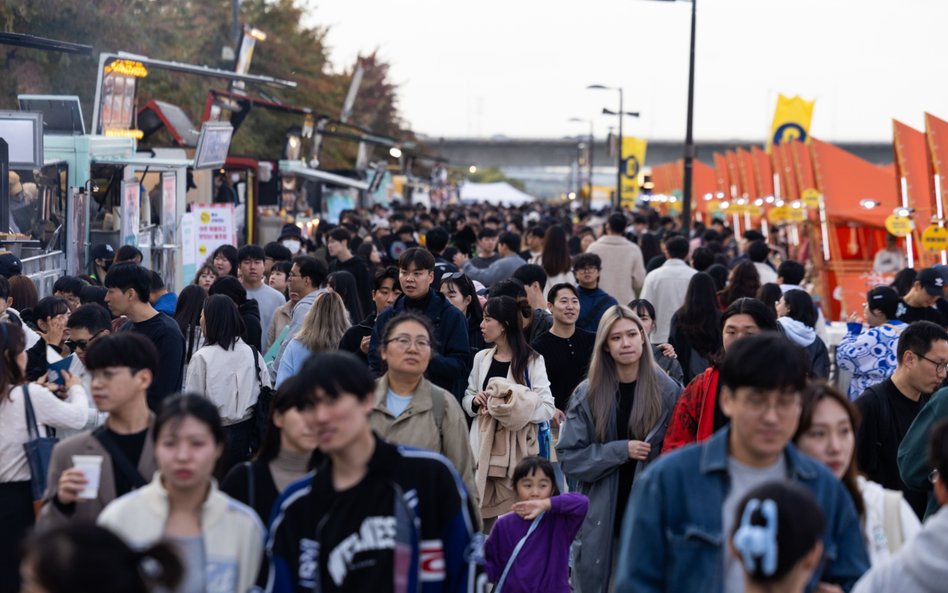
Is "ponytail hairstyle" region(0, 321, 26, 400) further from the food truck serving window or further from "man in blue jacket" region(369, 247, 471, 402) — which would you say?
the food truck serving window

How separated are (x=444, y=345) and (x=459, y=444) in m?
2.46

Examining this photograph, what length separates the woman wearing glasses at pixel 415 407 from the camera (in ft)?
18.9

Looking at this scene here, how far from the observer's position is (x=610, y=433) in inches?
273

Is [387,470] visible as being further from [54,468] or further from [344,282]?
[344,282]

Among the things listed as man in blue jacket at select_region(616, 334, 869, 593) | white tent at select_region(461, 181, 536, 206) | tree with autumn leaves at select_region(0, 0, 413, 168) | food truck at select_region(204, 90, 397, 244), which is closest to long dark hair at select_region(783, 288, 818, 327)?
man in blue jacket at select_region(616, 334, 869, 593)

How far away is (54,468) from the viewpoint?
4777 millimetres

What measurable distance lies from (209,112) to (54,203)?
30.3 feet

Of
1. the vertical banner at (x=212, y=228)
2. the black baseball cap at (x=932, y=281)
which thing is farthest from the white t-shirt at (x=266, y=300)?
the vertical banner at (x=212, y=228)

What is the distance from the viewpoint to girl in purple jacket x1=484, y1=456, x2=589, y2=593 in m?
6.96

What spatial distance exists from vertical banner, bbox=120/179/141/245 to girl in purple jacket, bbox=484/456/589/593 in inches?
373

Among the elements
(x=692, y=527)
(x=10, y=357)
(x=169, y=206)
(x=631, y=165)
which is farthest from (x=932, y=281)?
(x=631, y=165)

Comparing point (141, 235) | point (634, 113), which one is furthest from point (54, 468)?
point (634, 113)

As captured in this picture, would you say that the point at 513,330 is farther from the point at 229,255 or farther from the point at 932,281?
the point at 229,255

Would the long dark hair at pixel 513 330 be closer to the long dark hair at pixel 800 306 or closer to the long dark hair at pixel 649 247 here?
the long dark hair at pixel 800 306
